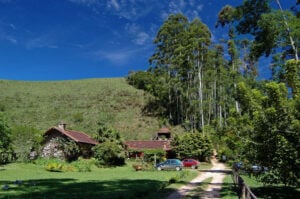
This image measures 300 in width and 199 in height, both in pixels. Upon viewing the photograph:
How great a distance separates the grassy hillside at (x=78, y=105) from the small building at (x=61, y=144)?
1117 centimetres

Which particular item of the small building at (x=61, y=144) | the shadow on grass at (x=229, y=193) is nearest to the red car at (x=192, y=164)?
the small building at (x=61, y=144)

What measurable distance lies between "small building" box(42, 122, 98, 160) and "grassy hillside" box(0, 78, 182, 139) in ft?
36.6

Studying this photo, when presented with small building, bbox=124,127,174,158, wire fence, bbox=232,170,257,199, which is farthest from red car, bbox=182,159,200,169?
wire fence, bbox=232,170,257,199

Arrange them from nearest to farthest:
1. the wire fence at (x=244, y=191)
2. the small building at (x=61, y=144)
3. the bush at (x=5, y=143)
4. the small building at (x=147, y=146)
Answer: the wire fence at (x=244, y=191) < the bush at (x=5, y=143) < the small building at (x=61, y=144) < the small building at (x=147, y=146)

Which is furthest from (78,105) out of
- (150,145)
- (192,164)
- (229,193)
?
(229,193)

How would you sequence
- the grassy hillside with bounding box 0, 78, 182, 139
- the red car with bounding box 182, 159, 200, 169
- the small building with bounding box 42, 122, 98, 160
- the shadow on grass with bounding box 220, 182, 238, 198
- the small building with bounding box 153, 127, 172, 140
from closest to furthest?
the shadow on grass with bounding box 220, 182, 238, 198
the red car with bounding box 182, 159, 200, 169
the small building with bounding box 42, 122, 98, 160
the small building with bounding box 153, 127, 172, 140
the grassy hillside with bounding box 0, 78, 182, 139

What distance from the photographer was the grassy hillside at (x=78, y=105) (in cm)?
5825

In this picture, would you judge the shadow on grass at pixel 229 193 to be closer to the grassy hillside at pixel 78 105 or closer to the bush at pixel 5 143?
the bush at pixel 5 143

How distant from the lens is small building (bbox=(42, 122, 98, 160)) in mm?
37781

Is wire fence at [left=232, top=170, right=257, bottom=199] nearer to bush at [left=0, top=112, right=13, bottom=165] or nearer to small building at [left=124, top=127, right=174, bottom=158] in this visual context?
bush at [left=0, top=112, right=13, bottom=165]

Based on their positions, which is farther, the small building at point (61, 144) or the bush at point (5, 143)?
the small building at point (61, 144)

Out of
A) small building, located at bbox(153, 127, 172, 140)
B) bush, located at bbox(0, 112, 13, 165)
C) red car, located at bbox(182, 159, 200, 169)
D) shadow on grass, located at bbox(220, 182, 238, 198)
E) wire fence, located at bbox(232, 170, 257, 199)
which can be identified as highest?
small building, located at bbox(153, 127, 172, 140)

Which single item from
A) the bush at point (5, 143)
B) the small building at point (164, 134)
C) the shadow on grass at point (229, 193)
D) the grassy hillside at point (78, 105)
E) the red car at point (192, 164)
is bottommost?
the shadow on grass at point (229, 193)

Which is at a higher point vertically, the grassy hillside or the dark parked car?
the grassy hillside
